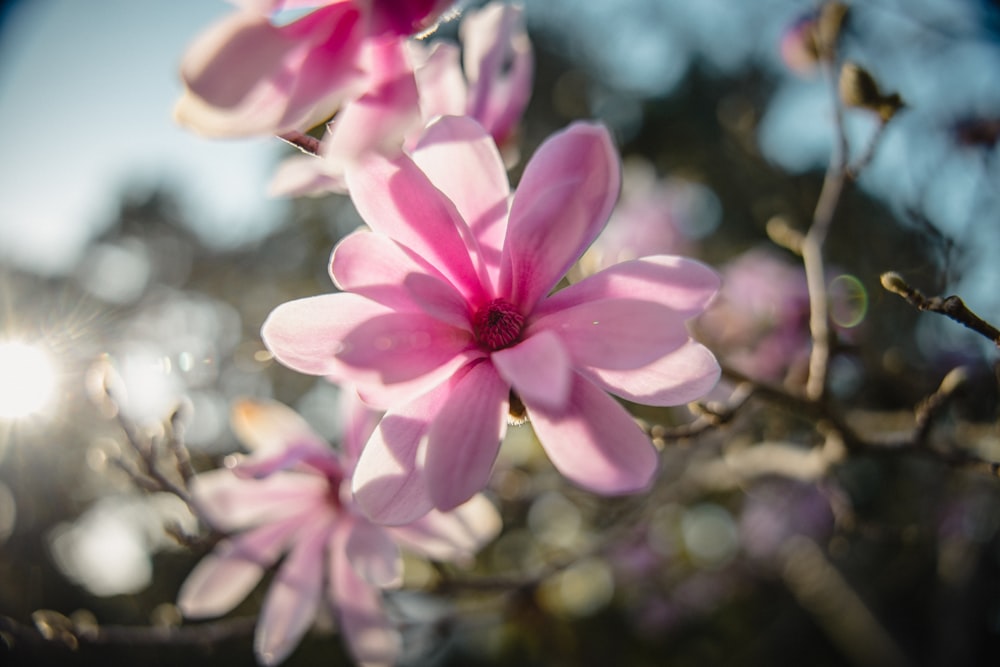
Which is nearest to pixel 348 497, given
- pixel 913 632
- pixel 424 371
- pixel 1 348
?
pixel 424 371

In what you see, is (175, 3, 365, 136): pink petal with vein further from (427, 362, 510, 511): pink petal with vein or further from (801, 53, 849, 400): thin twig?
(801, 53, 849, 400): thin twig

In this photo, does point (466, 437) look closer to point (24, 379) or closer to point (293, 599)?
point (293, 599)

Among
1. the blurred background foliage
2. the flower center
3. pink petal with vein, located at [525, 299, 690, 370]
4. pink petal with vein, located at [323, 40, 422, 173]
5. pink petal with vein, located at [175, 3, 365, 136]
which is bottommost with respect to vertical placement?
the blurred background foliage

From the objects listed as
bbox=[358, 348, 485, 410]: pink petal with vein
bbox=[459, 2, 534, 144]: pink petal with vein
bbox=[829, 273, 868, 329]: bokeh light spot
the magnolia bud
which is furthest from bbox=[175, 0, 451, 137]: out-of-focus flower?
bbox=[829, 273, 868, 329]: bokeh light spot

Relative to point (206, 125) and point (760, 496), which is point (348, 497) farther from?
point (760, 496)

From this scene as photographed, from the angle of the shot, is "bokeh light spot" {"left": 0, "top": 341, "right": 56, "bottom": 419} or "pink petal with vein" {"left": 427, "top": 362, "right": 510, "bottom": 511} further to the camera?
"bokeh light spot" {"left": 0, "top": 341, "right": 56, "bottom": 419}

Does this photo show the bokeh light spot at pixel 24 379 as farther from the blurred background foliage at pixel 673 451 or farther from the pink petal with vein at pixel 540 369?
the pink petal with vein at pixel 540 369

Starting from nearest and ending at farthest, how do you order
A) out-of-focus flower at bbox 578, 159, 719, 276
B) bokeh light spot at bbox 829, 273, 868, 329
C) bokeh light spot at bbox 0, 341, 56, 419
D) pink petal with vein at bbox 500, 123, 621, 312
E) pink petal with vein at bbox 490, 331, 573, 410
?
pink petal with vein at bbox 490, 331, 573, 410, pink petal with vein at bbox 500, 123, 621, 312, bokeh light spot at bbox 0, 341, 56, 419, bokeh light spot at bbox 829, 273, 868, 329, out-of-focus flower at bbox 578, 159, 719, 276

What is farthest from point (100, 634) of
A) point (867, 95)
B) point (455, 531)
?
point (867, 95)
